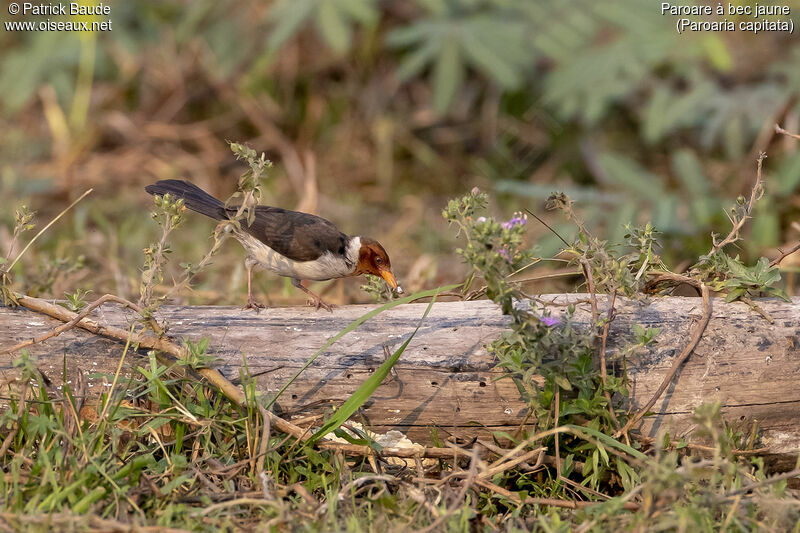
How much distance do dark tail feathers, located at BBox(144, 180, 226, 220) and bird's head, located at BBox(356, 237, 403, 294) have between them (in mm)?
749

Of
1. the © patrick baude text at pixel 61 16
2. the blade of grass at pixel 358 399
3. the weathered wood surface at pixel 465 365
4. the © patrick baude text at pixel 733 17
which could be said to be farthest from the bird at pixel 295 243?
the © patrick baude text at pixel 733 17

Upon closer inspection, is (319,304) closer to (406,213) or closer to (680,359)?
(680,359)

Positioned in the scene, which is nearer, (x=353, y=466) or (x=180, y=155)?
(x=353, y=466)

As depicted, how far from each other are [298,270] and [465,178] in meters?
4.37

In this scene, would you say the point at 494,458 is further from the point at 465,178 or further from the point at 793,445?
the point at 465,178

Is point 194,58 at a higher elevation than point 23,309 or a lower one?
higher

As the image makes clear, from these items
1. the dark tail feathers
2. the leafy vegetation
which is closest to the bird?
the dark tail feathers

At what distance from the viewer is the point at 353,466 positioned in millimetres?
3174

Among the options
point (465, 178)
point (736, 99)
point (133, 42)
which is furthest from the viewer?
point (465, 178)

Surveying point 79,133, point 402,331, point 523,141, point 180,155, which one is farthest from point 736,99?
point 79,133

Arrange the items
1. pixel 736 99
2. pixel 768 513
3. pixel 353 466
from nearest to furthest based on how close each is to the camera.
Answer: pixel 768 513 → pixel 353 466 → pixel 736 99

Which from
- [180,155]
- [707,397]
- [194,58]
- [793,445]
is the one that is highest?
[194,58]

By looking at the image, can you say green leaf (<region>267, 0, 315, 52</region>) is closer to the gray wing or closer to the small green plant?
the gray wing

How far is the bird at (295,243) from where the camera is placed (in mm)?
4145
